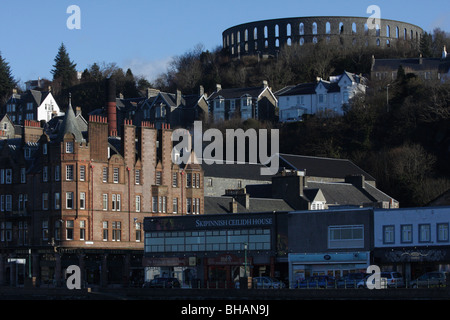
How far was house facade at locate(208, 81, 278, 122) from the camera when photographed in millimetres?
152500

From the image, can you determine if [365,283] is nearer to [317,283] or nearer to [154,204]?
[317,283]

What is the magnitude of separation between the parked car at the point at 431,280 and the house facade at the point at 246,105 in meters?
89.4

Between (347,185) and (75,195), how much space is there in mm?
37220

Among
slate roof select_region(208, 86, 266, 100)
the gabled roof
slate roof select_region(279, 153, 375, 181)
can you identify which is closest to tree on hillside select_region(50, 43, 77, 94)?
slate roof select_region(208, 86, 266, 100)

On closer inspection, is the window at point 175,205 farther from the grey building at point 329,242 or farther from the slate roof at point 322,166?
the slate roof at point 322,166

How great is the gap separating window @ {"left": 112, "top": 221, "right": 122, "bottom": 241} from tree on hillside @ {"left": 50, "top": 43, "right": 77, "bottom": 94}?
102 m

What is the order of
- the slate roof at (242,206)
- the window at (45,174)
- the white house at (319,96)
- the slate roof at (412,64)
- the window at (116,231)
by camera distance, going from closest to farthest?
1. the window at (45,174)
2. the window at (116,231)
3. the slate roof at (242,206)
4. the white house at (319,96)
5. the slate roof at (412,64)

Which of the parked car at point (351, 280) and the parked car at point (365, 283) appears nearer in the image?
the parked car at point (365, 283)

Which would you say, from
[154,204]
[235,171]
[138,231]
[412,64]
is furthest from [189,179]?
[412,64]

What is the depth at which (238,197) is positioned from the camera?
94.6 m

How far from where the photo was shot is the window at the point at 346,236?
71.6 metres

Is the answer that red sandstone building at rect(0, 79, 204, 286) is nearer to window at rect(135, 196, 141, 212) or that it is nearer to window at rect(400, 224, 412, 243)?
window at rect(135, 196, 141, 212)

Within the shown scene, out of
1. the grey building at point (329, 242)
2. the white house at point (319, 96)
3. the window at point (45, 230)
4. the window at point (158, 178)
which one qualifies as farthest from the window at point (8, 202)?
the white house at point (319, 96)

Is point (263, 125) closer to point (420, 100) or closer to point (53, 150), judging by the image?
point (420, 100)
